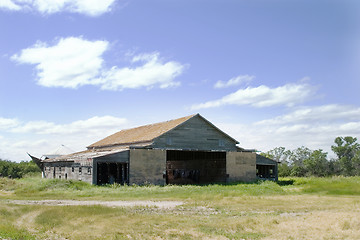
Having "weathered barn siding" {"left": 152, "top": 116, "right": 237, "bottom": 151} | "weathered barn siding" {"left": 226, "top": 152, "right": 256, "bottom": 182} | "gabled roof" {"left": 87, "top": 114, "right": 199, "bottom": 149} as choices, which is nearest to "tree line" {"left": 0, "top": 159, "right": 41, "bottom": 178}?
"gabled roof" {"left": 87, "top": 114, "right": 199, "bottom": 149}

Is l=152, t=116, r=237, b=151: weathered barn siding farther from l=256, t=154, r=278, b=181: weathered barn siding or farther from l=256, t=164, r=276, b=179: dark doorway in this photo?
l=256, t=164, r=276, b=179: dark doorway

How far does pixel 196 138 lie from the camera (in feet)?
144

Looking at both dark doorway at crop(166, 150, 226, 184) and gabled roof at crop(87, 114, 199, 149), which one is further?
dark doorway at crop(166, 150, 226, 184)

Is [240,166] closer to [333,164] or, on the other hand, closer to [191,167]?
[191,167]

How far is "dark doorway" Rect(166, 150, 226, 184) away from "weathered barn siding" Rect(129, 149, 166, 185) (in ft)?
33.5

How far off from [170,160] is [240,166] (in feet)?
35.4

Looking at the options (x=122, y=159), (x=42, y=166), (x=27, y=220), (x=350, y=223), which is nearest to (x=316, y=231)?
(x=350, y=223)

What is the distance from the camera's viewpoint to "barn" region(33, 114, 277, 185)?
38.6 meters

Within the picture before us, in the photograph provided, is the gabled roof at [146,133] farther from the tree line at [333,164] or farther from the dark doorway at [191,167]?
the tree line at [333,164]

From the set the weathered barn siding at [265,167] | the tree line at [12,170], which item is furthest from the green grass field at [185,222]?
the tree line at [12,170]

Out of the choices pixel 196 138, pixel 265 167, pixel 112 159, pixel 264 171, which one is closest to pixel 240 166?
pixel 196 138

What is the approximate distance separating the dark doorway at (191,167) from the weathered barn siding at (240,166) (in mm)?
3390

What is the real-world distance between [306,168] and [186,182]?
26.9m

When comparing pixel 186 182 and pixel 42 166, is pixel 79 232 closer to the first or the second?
pixel 186 182
